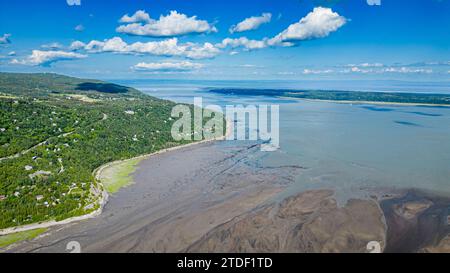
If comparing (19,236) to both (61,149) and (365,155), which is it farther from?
(365,155)

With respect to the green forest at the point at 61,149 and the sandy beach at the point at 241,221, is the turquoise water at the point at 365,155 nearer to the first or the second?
the sandy beach at the point at 241,221

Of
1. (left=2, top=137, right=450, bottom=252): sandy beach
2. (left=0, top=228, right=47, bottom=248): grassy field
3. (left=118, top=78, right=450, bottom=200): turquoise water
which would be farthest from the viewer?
(left=118, top=78, right=450, bottom=200): turquoise water

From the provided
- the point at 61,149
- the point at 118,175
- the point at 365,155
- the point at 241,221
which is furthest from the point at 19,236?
the point at 365,155

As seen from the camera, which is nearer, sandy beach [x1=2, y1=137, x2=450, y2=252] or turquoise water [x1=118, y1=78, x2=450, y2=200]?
sandy beach [x1=2, y1=137, x2=450, y2=252]

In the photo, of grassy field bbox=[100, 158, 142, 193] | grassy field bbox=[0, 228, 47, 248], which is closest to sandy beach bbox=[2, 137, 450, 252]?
grassy field bbox=[0, 228, 47, 248]

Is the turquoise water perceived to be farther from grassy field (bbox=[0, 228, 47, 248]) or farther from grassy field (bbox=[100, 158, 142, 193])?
grassy field (bbox=[0, 228, 47, 248])

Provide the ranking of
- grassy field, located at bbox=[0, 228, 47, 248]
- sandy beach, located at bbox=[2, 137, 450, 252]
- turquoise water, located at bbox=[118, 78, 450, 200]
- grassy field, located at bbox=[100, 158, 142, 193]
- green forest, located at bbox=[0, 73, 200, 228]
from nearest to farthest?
1. sandy beach, located at bbox=[2, 137, 450, 252]
2. grassy field, located at bbox=[0, 228, 47, 248]
3. green forest, located at bbox=[0, 73, 200, 228]
4. turquoise water, located at bbox=[118, 78, 450, 200]
5. grassy field, located at bbox=[100, 158, 142, 193]
